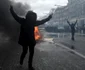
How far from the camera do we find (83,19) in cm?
6334

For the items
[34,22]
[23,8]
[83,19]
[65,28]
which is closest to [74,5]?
[83,19]

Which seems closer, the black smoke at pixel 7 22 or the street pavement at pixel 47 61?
the street pavement at pixel 47 61

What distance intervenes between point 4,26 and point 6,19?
74 centimetres

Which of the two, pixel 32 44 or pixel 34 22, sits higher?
pixel 34 22

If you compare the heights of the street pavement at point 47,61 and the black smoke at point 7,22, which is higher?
the black smoke at point 7,22

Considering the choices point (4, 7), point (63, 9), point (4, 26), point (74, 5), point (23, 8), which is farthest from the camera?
point (63, 9)

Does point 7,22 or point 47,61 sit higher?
point 7,22

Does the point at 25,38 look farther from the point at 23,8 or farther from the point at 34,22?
the point at 23,8

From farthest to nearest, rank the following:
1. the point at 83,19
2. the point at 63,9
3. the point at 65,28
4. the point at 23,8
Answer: the point at 63,9
the point at 83,19
the point at 65,28
the point at 23,8

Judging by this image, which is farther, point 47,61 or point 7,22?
point 7,22

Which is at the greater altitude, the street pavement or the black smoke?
the black smoke

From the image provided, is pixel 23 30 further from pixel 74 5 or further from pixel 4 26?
pixel 74 5

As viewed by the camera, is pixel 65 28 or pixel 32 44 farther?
pixel 65 28

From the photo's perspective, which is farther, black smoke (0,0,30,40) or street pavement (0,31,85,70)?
black smoke (0,0,30,40)
